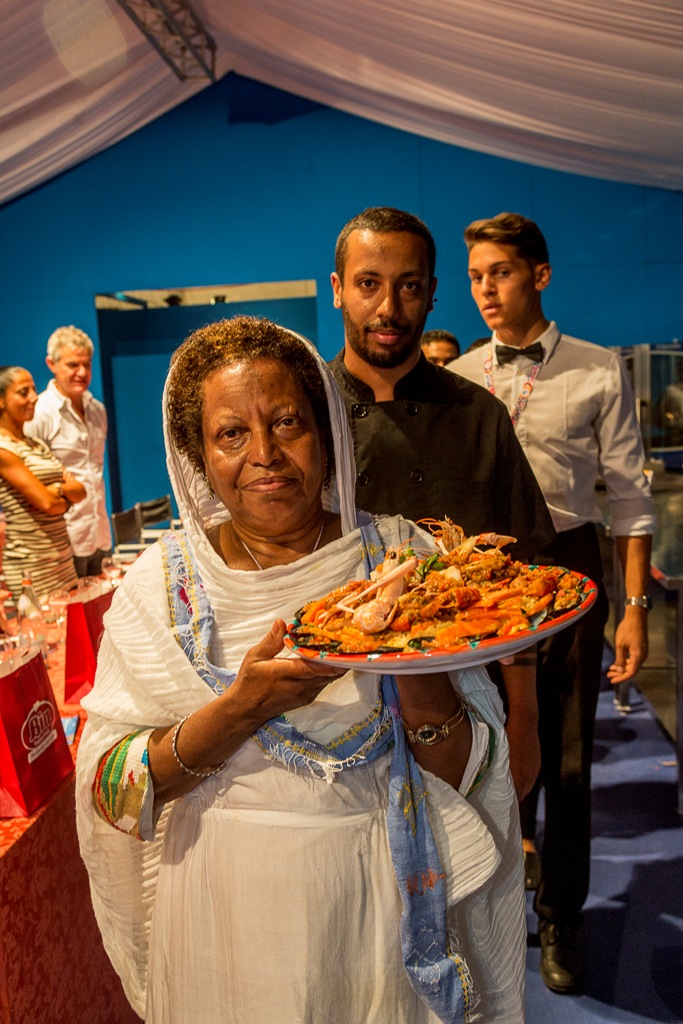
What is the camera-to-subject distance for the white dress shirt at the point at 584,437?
2576mm

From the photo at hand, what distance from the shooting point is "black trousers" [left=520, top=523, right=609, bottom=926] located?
254 cm

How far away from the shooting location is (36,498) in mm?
3740

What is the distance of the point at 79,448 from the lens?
18.4ft

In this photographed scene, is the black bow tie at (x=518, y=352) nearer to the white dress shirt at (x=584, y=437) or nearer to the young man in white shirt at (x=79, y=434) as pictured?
the white dress shirt at (x=584, y=437)

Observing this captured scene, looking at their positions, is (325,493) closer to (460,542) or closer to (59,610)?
(460,542)

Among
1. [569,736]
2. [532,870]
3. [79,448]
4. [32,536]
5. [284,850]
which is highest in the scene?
[79,448]

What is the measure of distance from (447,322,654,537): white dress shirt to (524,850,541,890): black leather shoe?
1224mm

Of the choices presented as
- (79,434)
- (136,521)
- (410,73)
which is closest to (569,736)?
(136,521)

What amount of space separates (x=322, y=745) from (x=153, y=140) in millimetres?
7898

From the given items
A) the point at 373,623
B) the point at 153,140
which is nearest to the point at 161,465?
the point at 153,140

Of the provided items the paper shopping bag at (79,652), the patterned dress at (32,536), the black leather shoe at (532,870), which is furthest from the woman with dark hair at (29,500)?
the black leather shoe at (532,870)

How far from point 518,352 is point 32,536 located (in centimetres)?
225

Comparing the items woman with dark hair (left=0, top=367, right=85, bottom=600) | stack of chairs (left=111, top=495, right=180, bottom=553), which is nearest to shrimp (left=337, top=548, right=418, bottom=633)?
woman with dark hair (left=0, top=367, right=85, bottom=600)

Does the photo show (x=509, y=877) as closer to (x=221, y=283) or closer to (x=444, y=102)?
(x=444, y=102)
